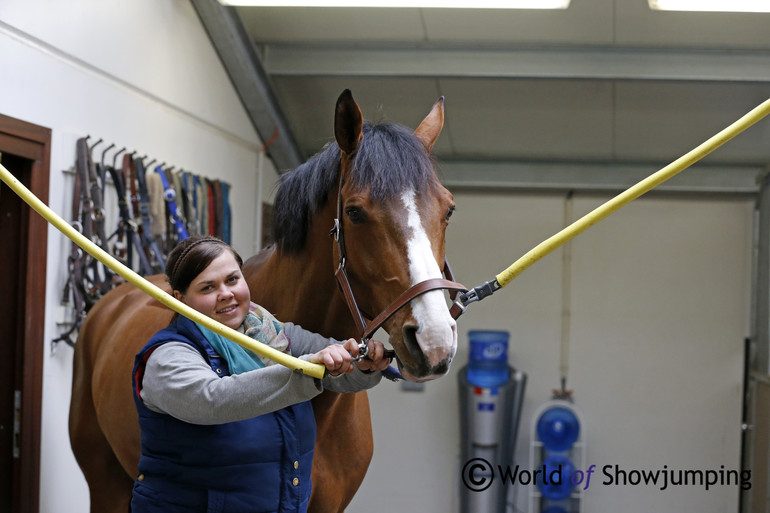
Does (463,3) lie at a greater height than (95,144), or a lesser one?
greater

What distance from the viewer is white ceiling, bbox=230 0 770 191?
3793 mm

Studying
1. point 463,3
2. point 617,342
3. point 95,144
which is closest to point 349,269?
point 95,144

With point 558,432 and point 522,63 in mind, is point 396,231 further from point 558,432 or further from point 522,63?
point 558,432

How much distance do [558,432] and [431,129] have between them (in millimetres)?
3525

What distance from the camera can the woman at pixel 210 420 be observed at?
124 centimetres

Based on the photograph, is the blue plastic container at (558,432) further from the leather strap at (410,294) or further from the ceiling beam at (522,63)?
the leather strap at (410,294)

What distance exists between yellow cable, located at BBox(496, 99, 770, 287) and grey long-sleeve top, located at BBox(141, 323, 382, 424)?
39cm

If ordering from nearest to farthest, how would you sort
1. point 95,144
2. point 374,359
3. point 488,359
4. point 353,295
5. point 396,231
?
point 374,359, point 396,231, point 353,295, point 95,144, point 488,359

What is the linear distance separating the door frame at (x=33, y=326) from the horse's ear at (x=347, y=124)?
156 centimetres

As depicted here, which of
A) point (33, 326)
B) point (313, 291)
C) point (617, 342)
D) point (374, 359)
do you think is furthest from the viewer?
point (617, 342)

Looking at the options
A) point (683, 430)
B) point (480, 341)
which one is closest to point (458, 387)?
point (480, 341)

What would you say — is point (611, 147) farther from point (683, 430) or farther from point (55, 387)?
point (55, 387)

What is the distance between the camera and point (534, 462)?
4879 mm

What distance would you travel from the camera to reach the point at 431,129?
65.9 inches
